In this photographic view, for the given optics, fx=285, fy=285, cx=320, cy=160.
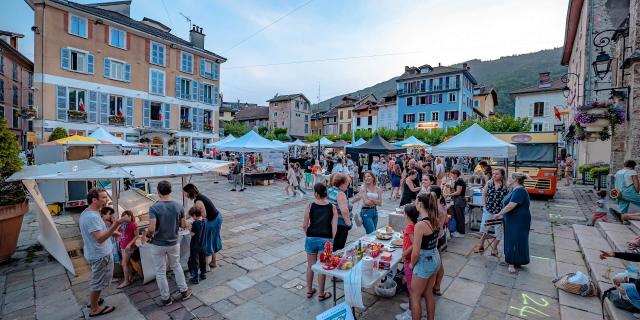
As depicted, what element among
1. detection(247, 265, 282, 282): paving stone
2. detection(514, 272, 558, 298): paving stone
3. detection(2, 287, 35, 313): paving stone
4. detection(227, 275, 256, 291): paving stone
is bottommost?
detection(2, 287, 35, 313): paving stone

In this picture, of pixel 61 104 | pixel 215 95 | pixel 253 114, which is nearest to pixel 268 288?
pixel 61 104

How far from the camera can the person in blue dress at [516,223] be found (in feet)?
15.6

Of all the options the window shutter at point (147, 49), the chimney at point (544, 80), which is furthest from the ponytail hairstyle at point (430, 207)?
the chimney at point (544, 80)

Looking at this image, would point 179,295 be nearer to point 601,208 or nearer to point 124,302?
point 124,302

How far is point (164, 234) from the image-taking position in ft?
12.8

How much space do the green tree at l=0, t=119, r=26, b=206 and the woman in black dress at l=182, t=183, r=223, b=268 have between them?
3324mm

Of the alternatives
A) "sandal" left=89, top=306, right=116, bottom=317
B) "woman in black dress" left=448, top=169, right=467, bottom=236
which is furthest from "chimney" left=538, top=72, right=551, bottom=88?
"sandal" left=89, top=306, right=116, bottom=317

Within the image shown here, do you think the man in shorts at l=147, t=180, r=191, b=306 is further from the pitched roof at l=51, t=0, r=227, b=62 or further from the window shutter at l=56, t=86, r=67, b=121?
the pitched roof at l=51, t=0, r=227, b=62

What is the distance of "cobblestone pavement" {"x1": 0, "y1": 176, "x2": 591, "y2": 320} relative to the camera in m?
3.84

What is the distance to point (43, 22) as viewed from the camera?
61.0 feet

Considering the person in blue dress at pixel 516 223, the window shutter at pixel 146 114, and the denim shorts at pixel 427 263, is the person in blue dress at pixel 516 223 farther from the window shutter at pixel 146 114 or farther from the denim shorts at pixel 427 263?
the window shutter at pixel 146 114

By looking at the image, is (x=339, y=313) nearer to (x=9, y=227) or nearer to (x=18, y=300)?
(x=18, y=300)

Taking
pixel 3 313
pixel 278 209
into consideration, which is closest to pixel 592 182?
pixel 278 209

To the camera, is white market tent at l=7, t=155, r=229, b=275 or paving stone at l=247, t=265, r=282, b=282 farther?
paving stone at l=247, t=265, r=282, b=282
